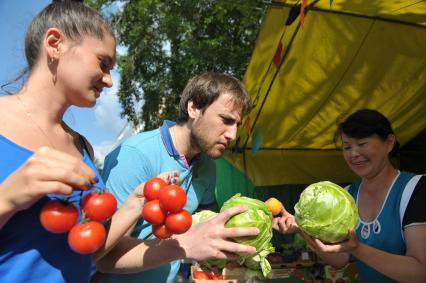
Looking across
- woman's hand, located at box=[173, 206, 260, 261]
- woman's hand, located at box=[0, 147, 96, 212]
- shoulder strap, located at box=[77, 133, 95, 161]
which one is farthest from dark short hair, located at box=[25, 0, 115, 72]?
woman's hand, located at box=[173, 206, 260, 261]

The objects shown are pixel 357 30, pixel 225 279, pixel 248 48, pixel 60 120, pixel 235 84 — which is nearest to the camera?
pixel 60 120

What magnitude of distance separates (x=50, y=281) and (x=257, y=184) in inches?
223

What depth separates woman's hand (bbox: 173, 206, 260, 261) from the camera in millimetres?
1437

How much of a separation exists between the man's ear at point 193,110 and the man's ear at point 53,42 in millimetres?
1219

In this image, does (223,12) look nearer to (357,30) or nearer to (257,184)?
(257,184)

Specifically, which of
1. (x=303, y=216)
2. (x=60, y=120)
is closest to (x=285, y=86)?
(x=303, y=216)

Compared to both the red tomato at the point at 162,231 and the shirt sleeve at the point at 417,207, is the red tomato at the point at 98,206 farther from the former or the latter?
the shirt sleeve at the point at 417,207

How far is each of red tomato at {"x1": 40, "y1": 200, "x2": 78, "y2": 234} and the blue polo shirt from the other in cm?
84

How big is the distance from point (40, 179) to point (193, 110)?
156 cm

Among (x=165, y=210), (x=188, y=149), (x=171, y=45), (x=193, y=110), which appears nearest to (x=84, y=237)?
(x=165, y=210)

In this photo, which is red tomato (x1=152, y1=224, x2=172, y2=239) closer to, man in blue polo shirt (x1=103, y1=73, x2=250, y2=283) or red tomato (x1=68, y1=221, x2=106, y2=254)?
red tomato (x1=68, y1=221, x2=106, y2=254)

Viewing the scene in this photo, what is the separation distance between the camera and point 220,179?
6.61 metres

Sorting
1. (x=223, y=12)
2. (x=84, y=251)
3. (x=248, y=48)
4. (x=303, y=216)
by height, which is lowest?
(x=303, y=216)

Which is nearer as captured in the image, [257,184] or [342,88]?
[342,88]
